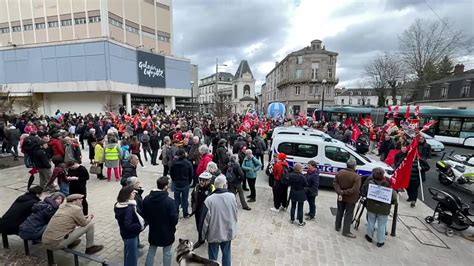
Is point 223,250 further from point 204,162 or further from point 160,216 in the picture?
point 204,162

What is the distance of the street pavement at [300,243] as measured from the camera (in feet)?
14.1

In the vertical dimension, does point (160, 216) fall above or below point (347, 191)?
above

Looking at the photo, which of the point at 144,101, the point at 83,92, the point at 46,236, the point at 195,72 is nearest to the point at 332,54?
the point at 195,72

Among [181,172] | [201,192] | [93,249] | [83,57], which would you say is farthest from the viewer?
[83,57]

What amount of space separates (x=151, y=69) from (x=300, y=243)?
35.9 metres

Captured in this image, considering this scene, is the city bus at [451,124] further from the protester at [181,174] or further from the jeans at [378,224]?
the protester at [181,174]

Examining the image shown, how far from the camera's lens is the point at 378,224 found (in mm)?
4941

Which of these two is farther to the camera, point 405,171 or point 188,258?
point 405,171

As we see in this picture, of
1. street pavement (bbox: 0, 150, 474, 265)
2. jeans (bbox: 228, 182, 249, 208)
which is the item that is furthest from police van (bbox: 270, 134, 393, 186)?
jeans (bbox: 228, 182, 249, 208)

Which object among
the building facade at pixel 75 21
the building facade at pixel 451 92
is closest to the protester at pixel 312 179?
the building facade at pixel 451 92

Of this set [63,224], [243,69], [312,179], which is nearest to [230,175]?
[312,179]

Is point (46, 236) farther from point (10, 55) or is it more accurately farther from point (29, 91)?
point (10, 55)

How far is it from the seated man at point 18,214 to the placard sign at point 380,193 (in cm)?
648

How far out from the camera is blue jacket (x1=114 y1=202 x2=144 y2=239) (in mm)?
3287
